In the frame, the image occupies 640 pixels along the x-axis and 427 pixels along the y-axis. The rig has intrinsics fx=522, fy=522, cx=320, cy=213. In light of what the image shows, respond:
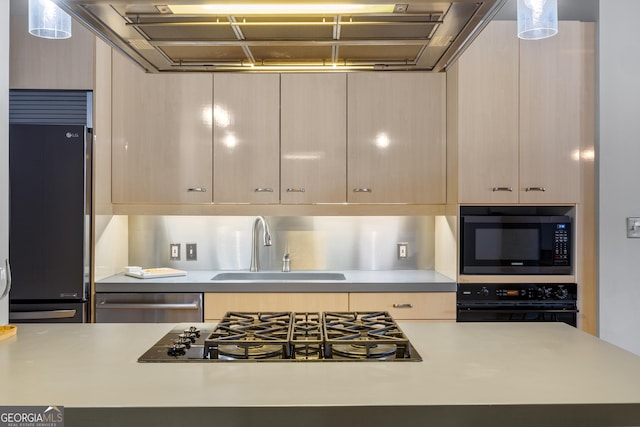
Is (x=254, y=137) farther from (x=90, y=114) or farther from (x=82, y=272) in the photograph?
(x=82, y=272)

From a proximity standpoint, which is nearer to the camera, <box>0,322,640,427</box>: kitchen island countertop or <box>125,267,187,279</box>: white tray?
<box>0,322,640,427</box>: kitchen island countertop

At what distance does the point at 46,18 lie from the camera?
60.9 inches

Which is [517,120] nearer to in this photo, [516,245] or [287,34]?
[516,245]

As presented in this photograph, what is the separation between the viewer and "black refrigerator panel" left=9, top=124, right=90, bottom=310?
2.79m

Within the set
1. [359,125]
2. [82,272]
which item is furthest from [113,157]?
[359,125]

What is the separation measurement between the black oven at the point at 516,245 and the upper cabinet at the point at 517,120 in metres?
0.13

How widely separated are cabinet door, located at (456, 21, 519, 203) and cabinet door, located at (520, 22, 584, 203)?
0.20ft

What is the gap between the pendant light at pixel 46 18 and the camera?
5.04 feet

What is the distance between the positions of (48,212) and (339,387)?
7.58ft

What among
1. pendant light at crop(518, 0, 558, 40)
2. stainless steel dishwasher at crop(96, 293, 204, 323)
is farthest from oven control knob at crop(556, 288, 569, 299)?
stainless steel dishwasher at crop(96, 293, 204, 323)

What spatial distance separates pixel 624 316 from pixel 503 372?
2.20 m

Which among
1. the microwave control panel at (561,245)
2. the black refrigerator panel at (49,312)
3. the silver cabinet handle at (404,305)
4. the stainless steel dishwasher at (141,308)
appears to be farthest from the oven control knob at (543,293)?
the black refrigerator panel at (49,312)

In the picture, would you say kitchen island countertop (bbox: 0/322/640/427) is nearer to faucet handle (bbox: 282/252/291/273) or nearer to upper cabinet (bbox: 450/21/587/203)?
upper cabinet (bbox: 450/21/587/203)

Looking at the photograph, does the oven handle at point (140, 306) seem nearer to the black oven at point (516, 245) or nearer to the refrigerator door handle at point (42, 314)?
the refrigerator door handle at point (42, 314)
